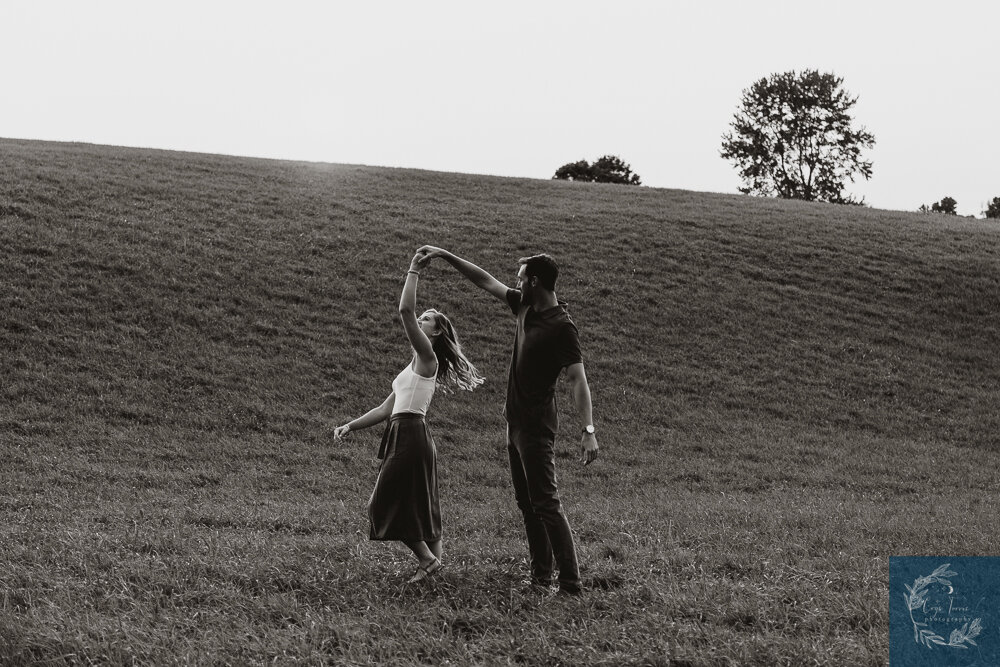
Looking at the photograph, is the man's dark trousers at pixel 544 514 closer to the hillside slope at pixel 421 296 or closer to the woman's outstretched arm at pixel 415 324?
the woman's outstretched arm at pixel 415 324

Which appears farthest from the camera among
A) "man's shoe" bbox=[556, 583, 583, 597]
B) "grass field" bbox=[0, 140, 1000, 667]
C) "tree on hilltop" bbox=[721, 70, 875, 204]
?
"tree on hilltop" bbox=[721, 70, 875, 204]

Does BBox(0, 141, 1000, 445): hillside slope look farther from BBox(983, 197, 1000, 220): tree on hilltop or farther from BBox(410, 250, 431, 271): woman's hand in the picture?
BBox(983, 197, 1000, 220): tree on hilltop

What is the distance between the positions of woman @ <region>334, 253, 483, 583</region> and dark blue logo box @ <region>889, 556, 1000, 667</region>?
3345 mm

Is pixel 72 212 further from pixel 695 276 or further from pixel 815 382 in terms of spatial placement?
pixel 815 382

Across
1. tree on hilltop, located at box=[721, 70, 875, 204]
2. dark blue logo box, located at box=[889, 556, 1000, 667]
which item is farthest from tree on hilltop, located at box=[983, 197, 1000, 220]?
dark blue logo box, located at box=[889, 556, 1000, 667]

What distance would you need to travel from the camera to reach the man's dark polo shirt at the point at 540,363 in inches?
249

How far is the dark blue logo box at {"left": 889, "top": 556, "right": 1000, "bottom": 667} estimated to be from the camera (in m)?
5.09

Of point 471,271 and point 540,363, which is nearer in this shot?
point 540,363

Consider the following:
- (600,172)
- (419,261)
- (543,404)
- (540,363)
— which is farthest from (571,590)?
(600,172)

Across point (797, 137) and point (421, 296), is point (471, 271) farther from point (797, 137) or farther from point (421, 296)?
point (797, 137)

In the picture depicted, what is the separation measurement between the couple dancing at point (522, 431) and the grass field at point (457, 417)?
1.18 feet

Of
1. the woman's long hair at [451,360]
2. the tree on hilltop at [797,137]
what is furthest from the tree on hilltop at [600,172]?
the woman's long hair at [451,360]

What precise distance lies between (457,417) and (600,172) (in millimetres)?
52967

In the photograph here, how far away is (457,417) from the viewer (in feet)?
51.2
